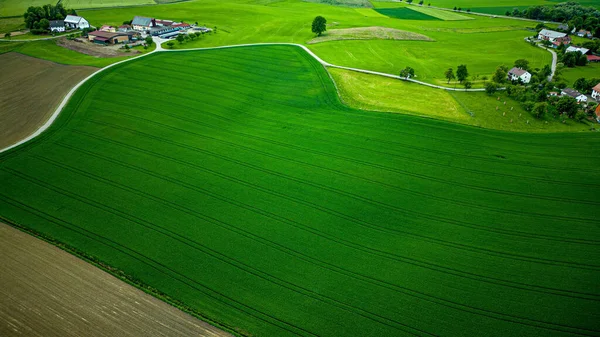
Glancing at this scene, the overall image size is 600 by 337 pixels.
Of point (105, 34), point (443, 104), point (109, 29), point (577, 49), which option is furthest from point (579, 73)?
point (109, 29)

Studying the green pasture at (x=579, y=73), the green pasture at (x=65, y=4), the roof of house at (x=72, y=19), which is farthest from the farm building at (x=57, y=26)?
the green pasture at (x=579, y=73)

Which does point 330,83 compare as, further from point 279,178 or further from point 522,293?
point 522,293

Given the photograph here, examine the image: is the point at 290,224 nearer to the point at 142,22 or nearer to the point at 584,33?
the point at 142,22

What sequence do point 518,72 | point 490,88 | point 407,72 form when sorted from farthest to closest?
1. point 407,72
2. point 518,72
3. point 490,88

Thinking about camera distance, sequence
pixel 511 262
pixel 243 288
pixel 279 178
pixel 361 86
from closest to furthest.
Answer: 1. pixel 243 288
2. pixel 511 262
3. pixel 279 178
4. pixel 361 86

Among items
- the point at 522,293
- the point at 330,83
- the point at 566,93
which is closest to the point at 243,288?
the point at 522,293

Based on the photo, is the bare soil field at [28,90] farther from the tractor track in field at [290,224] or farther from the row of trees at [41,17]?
the row of trees at [41,17]
